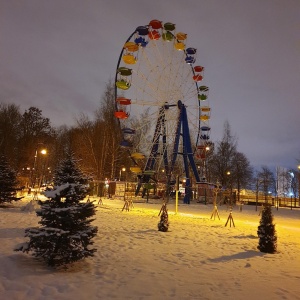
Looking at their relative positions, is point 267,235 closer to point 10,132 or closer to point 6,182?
point 6,182

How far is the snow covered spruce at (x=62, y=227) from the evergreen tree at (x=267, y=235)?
5.37 meters

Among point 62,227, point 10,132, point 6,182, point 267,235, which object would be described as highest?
point 10,132

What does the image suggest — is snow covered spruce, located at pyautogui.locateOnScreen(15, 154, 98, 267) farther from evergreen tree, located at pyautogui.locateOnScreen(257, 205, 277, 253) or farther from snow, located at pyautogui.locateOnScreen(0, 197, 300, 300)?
evergreen tree, located at pyautogui.locateOnScreen(257, 205, 277, 253)

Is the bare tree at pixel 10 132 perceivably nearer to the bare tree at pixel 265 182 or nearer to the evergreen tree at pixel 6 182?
the evergreen tree at pixel 6 182

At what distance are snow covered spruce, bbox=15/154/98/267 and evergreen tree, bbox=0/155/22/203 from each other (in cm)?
1290

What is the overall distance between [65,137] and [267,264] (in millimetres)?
56708

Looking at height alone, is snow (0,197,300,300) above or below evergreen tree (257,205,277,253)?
below

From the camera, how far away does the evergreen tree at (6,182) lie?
18578 mm

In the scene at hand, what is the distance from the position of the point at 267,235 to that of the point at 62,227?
6172mm

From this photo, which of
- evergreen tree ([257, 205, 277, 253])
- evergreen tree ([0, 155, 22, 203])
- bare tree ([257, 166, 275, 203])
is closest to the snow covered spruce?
evergreen tree ([257, 205, 277, 253])

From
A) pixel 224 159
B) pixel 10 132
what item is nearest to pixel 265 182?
pixel 224 159

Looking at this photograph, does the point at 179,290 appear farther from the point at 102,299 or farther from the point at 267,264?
Result: the point at 267,264

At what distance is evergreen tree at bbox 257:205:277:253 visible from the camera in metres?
9.53

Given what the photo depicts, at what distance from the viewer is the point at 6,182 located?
18.7 meters
